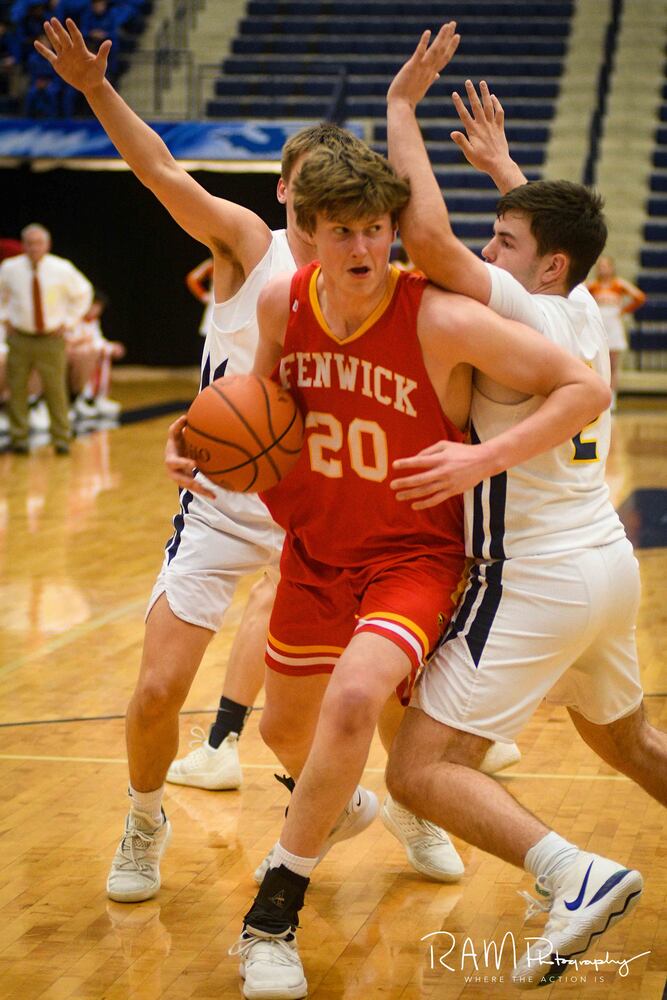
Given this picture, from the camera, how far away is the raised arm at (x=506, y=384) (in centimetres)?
280

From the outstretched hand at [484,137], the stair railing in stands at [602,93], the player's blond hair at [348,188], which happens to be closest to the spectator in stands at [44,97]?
the stair railing in stands at [602,93]

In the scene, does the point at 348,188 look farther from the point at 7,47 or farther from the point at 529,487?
the point at 7,47

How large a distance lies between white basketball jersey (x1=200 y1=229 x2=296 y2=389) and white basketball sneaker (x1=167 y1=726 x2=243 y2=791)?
1253 mm

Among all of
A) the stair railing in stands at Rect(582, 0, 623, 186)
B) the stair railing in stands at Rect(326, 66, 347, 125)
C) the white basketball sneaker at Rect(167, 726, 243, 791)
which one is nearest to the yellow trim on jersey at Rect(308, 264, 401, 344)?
the white basketball sneaker at Rect(167, 726, 243, 791)

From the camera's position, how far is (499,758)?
442cm

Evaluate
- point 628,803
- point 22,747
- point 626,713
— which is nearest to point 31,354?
point 22,747

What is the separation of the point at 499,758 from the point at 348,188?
2.21 meters

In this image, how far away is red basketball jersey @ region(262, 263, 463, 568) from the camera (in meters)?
2.99

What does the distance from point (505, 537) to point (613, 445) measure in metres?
9.88

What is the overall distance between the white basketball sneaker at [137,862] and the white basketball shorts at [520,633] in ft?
3.02

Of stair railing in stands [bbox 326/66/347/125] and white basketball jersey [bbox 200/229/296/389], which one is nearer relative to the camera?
white basketball jersey [bbox 200/229/296/389]

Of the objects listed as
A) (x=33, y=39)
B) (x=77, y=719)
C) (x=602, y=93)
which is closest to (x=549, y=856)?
(x=77, y=719)

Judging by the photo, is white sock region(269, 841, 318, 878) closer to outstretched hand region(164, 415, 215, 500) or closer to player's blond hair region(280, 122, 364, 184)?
outstretched hand region(164, 415, 215, 500)

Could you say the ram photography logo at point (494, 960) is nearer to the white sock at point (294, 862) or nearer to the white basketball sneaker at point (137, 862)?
the white sock at point (294, 862)
